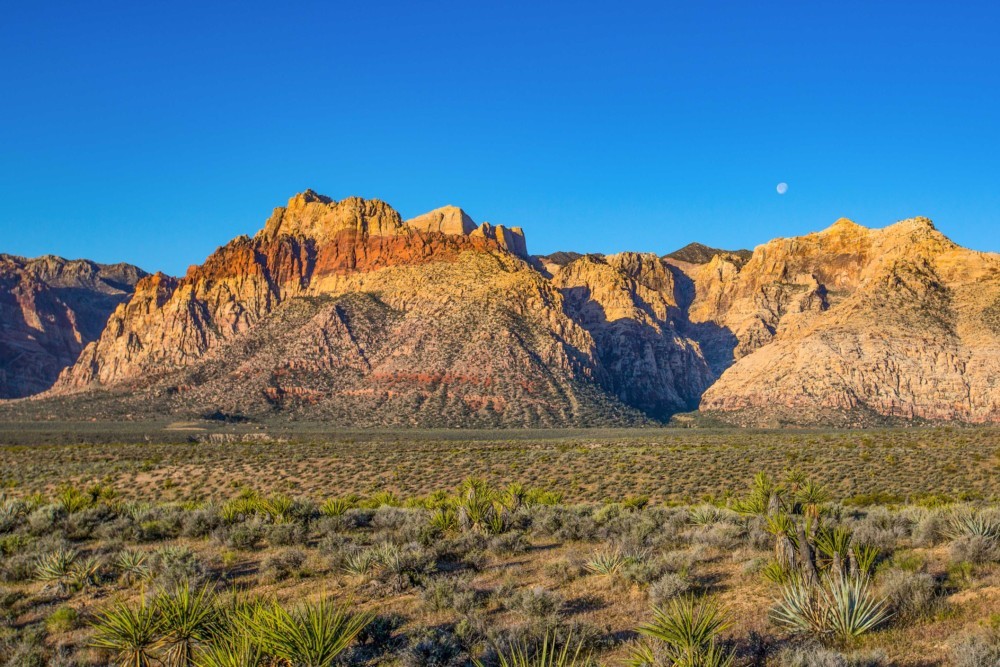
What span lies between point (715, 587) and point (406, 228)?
11227cm

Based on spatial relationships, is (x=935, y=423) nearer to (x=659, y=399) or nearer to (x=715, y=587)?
(x=659, y=399)

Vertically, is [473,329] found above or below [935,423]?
above

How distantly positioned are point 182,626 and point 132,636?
580 mm

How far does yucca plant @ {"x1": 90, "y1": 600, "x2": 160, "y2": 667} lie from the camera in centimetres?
770

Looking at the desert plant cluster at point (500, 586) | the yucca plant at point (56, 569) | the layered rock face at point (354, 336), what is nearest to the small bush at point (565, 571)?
the desert plant cluster at point (500, 586)

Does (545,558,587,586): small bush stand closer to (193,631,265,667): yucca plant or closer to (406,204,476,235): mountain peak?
(193,631,265,667): yucca plant

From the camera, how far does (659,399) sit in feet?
376

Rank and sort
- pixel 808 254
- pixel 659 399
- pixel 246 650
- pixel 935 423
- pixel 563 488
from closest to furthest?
1. pixel 246 650
2. pixel 563 488
3. pixel 935 423
4. pixel 659 399
5. pixel 808 254

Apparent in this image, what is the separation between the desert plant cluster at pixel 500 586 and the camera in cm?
754

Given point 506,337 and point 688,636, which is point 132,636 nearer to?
point 688,636

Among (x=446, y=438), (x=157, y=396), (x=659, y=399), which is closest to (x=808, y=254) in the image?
(x=659, y=399)

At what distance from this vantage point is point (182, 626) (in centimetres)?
781

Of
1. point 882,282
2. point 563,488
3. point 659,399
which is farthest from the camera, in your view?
point 659,399

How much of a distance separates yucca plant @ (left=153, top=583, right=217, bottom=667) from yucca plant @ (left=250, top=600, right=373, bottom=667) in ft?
3.78
